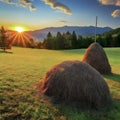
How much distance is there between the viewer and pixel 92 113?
264 inches

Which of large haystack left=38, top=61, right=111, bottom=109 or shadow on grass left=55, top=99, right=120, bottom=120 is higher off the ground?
large haystack left=38, top=61, right=111, bottom=109

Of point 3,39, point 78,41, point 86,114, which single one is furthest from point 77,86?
point 78,41

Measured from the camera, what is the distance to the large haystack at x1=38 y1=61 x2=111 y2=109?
698 centimetres

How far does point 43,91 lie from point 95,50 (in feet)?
A: 26.6

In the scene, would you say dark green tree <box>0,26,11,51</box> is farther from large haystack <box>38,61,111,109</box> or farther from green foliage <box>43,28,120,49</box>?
large haystack <box>38,61,111,109</box>

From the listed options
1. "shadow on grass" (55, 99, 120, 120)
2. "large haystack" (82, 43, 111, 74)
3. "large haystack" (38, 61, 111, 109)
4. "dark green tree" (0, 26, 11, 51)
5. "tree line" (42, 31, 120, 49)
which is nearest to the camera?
"shadow on grass" (55, 99, 120, 120)

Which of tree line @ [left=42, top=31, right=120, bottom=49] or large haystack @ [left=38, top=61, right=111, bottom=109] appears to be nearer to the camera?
large haystack @ [left=38, top=61, right=111, bottom=109]

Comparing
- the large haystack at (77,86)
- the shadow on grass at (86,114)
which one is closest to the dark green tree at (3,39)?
the large haystack at (77,86)

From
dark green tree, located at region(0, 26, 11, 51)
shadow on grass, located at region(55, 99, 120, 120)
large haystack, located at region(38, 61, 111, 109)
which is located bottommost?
shadow on grass, located at region(55, 99, 120, 120)

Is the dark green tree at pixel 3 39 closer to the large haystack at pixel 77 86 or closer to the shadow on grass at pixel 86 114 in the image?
the large haystack at pixel 77 86

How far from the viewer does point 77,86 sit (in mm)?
→ 7012

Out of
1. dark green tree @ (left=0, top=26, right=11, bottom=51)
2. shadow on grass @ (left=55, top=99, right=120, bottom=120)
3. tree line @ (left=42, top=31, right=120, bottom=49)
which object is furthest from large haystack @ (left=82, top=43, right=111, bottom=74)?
tree line @ (left=42, top=31, right=120, bottom=49)

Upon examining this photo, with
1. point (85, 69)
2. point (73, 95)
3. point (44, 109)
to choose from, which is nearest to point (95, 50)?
point (85, 69)

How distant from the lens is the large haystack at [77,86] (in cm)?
698
